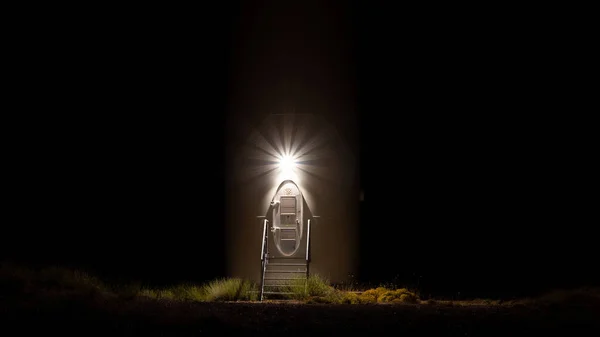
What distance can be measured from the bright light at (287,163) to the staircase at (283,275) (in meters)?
1.88

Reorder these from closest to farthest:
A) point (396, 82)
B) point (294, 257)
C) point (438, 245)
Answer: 1. point (294, 257)
2. point (438, 245)
3. point (396, 82)

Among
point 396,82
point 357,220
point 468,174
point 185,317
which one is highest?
point 396,82

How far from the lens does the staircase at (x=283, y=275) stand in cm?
1457

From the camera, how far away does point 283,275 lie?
1553 cm

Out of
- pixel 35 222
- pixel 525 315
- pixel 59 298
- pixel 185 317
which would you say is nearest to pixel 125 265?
pixel 35 222

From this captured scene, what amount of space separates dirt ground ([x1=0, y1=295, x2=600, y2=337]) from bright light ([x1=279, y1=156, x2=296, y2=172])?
5.56 m

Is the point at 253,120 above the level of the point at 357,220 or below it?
above

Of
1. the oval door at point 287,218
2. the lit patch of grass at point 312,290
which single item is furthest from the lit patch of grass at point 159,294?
the oval door at point 287,218

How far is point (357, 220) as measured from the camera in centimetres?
1652

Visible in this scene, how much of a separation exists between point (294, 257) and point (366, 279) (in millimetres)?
1645

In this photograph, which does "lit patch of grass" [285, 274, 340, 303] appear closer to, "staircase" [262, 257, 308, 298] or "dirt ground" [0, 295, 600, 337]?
"staircase" [262, 257, 308, 298]

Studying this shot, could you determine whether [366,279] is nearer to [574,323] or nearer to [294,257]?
[294,257]

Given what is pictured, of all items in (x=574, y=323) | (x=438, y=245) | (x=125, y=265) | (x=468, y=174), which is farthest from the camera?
(x=468, y=174)

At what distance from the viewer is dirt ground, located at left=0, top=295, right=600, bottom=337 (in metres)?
8.67
